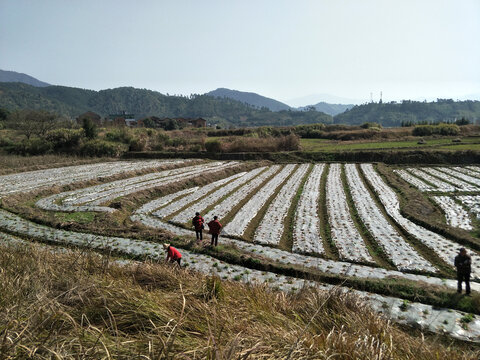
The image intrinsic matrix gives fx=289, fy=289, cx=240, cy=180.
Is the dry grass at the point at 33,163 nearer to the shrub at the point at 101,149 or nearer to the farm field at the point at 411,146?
the shrub at the point at 101,149

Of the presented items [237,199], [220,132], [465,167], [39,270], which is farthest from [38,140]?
[465,167]

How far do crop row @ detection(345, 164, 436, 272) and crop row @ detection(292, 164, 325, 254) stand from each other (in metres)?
2.79

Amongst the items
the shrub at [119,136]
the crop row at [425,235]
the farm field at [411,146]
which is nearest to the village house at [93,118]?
the shrub at [119,136]

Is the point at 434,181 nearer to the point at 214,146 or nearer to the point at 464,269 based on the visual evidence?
the point at 464,269

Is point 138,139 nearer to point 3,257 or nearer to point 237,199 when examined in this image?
point 237,199

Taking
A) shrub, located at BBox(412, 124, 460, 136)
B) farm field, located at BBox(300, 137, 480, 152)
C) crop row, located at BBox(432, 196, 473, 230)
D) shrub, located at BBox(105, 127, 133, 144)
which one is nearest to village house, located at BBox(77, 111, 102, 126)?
shrub, located at BBox(105, 127, 133, 144)

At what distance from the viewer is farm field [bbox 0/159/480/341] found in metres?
10.2

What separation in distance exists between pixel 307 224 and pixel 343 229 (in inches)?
78.4

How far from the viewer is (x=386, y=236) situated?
14648 millimetres

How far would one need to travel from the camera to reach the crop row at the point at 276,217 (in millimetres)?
14914

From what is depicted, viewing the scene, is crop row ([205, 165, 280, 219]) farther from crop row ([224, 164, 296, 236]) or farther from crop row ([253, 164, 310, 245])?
crop row ([253, 164, 310, 245])

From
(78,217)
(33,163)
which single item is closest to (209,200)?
(78,217)

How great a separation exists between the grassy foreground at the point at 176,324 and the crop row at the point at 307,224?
8999mm

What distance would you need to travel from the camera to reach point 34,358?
7.79 feet
